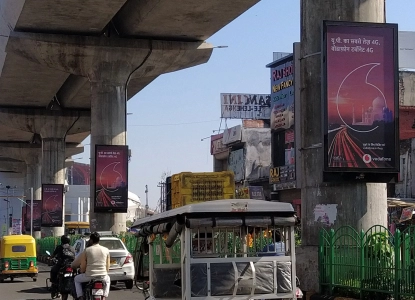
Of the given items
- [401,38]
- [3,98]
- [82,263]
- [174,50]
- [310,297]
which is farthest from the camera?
[401,38]

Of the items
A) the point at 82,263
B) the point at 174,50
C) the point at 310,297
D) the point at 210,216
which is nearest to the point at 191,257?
the point at 210,216

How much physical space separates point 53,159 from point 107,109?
89.2 ft

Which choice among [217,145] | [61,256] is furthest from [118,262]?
[217,145]

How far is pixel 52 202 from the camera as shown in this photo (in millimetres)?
64438

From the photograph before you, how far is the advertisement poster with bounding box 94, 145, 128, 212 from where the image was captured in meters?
39.3

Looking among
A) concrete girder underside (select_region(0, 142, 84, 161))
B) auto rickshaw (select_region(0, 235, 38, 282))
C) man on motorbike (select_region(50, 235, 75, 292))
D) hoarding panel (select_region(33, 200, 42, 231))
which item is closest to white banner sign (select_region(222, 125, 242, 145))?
hoarding panel (select_region(33, 200, 42, 231))

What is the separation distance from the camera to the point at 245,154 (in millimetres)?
69062

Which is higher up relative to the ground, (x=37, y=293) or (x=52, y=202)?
(x=52, y=202)

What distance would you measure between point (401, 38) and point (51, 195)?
28377 mm

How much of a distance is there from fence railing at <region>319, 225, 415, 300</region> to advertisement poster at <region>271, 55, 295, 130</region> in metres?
41.3

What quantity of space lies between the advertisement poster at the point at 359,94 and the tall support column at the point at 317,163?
0.53 m

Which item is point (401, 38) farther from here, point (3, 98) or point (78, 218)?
point (78, 218)

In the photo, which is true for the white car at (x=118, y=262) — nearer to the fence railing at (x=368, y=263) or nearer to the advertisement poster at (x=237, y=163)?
the fence railing at (x=368, y=263)

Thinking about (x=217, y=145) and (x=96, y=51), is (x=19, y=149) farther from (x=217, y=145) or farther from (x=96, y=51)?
(x=96, y=51)
